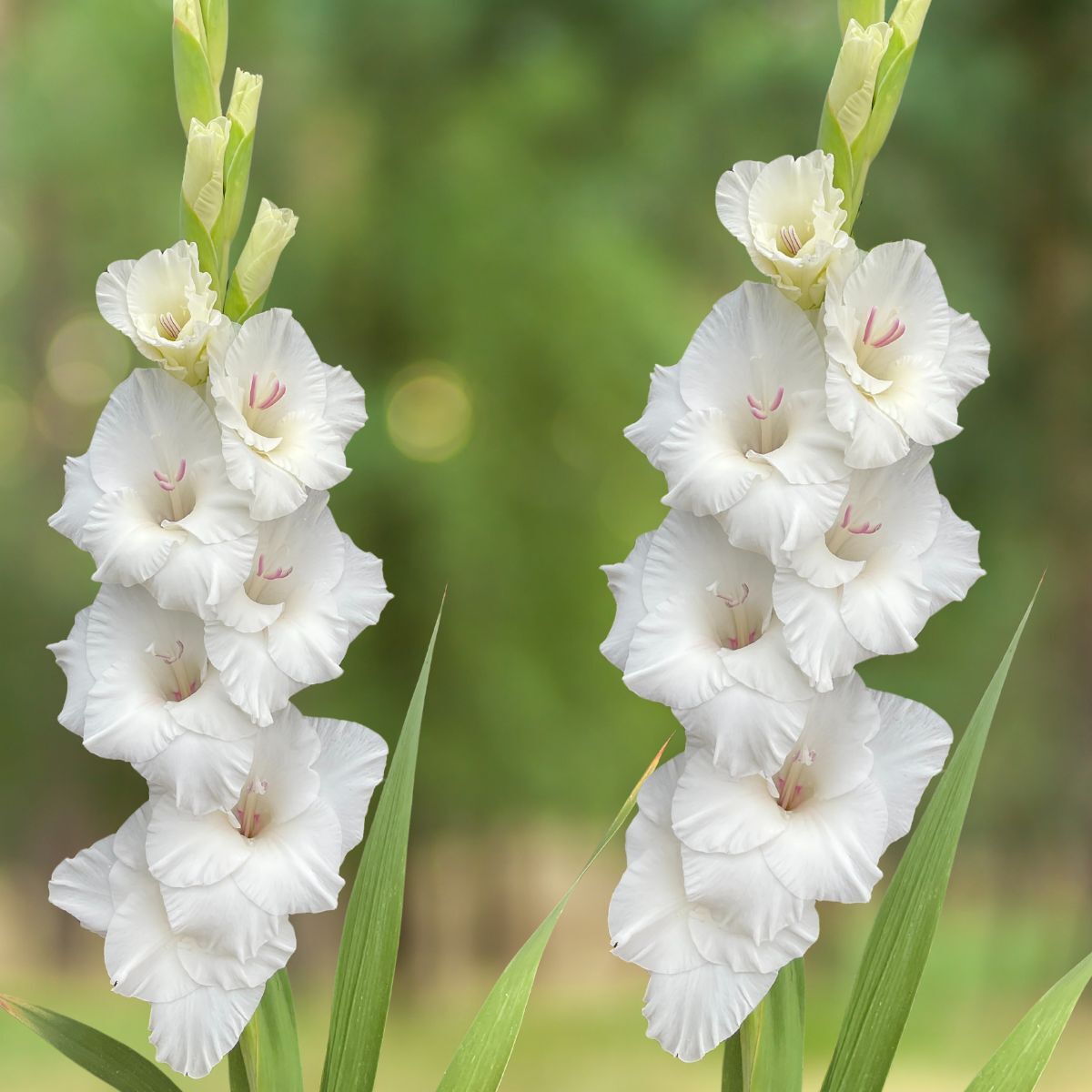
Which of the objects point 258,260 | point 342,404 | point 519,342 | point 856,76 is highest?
point 519,342

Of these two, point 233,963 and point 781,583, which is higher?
point 781,583

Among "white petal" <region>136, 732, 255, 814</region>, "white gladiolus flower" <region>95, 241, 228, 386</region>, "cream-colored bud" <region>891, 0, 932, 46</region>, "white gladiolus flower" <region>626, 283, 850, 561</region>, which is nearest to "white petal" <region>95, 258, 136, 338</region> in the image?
"white gladiolus flower" <region>95, 241, 228, 386</region>

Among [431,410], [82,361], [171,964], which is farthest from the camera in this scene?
[82,361]

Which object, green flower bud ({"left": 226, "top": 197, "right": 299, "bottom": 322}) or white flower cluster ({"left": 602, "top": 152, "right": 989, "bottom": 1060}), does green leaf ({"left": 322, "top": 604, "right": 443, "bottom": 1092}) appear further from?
green flower bud ({"left": 226, "top": 197, "right": 299, "bottom": 322})

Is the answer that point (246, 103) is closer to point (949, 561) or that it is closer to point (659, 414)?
point (659, 414)

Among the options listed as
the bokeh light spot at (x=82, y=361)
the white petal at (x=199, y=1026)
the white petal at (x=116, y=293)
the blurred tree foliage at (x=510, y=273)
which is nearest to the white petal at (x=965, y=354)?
the white petal at (x=116, y=293)

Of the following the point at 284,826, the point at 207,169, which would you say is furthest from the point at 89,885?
the point at 207,169

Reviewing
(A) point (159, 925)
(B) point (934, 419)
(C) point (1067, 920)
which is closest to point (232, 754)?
(A) point (159, 925)

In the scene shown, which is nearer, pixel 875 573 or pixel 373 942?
pixel 875 573
